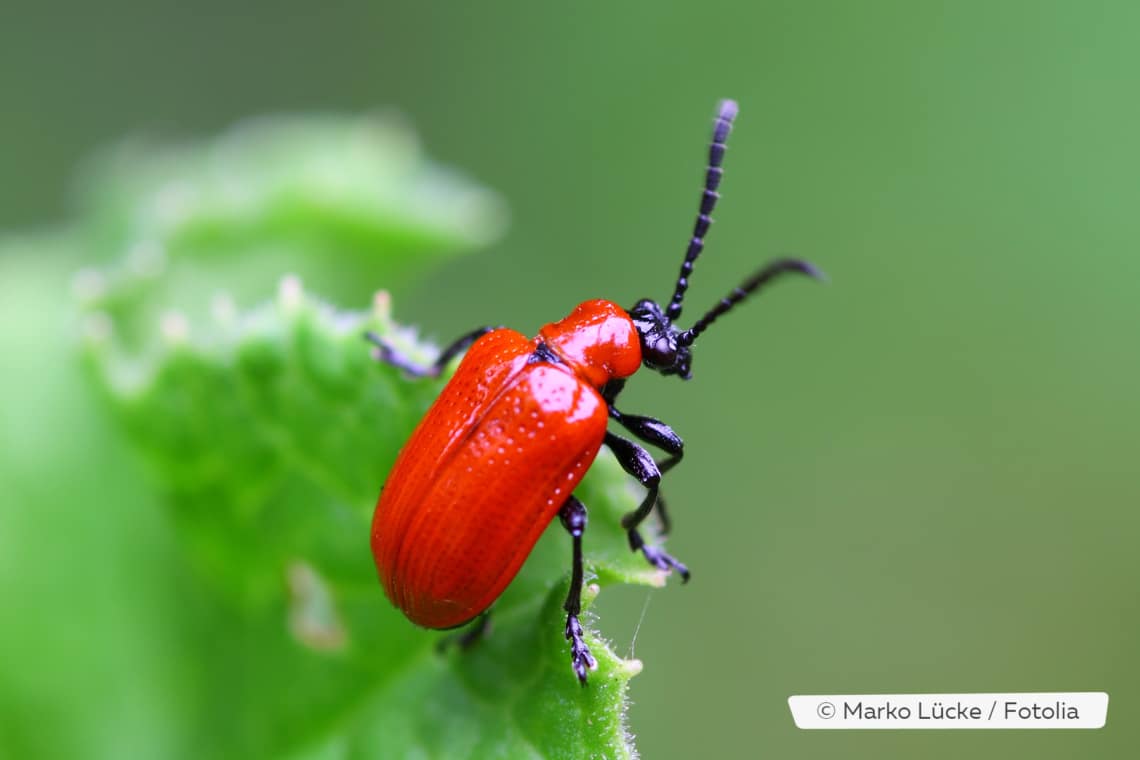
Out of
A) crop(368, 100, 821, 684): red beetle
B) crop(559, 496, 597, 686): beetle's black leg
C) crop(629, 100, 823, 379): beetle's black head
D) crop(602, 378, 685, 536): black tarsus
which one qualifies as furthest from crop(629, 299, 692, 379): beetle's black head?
crop(559, 496, 597, 686): beetle's black leg

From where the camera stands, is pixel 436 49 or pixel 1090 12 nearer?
pixel 1090 12

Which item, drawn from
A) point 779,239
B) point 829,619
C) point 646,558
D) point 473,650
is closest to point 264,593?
point 473,650

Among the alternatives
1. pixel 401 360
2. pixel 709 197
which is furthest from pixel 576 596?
pixel 709 197

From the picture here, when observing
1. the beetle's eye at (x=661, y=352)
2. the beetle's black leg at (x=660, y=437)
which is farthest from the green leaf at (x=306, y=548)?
the beetle's eye at (x=661, y=352)

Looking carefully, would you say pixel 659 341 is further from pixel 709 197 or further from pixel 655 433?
pixel 709 197

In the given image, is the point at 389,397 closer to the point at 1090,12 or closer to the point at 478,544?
the point at 478,544

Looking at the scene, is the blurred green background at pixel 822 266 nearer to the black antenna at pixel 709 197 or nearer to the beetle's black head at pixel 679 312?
the beetle's black head at pixel 679 312
